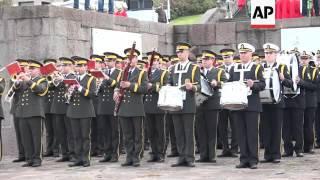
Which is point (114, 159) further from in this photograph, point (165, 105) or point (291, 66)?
point (291, 66)

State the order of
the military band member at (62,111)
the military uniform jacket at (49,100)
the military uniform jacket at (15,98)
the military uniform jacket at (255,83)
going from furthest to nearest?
1. the military uniform jacket at (49,100)
2. the military band member at (62,111)
3. the military uniform jacket at (15,98)
4. the military uniform jacket at (255,83)

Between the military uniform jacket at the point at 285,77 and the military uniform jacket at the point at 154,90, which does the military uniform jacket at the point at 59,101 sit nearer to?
the military uniform jacket at the point at 154,90

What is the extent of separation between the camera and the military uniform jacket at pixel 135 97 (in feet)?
39.4

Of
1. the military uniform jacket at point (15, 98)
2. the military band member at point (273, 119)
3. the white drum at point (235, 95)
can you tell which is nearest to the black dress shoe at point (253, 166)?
the military band member at point (273, 119)

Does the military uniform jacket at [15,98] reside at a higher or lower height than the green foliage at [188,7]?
lower

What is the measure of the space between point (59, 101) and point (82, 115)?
1.54 m

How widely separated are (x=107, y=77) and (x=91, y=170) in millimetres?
1779

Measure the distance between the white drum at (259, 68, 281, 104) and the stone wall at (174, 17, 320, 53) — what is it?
6.96 meters

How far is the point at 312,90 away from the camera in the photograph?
1362 centimetres

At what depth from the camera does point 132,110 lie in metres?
12.0

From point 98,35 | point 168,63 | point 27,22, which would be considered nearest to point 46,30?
point 27,22

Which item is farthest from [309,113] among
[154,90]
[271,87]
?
[154,90]

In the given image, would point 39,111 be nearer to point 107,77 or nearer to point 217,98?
point 107,77

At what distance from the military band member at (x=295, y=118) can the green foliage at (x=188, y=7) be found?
98.4 ft
